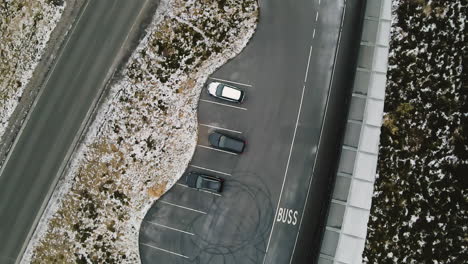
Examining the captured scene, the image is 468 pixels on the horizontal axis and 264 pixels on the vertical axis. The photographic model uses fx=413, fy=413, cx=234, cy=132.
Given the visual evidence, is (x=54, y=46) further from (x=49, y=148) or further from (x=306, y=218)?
(x=306, y=218)

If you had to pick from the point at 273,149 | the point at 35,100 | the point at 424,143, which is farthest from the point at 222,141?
the point at 35,100

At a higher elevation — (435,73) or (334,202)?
(435,73)

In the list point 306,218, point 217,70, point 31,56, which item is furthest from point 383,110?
point 31,56

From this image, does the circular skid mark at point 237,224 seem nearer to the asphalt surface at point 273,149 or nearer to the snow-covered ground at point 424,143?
the asphalt surface at point 273,149

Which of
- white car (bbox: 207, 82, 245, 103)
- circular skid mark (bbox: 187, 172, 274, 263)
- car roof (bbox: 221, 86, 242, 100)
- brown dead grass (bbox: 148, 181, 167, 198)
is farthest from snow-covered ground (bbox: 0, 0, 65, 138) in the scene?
circular skid mark (bbox: 187, 172, 274, 263)

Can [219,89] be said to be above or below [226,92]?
above

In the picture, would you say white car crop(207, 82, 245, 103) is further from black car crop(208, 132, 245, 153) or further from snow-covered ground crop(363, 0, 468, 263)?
snow-covered ground crop(363, 0, 468, 263)

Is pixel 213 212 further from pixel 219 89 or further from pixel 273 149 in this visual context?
pixel 219 89
